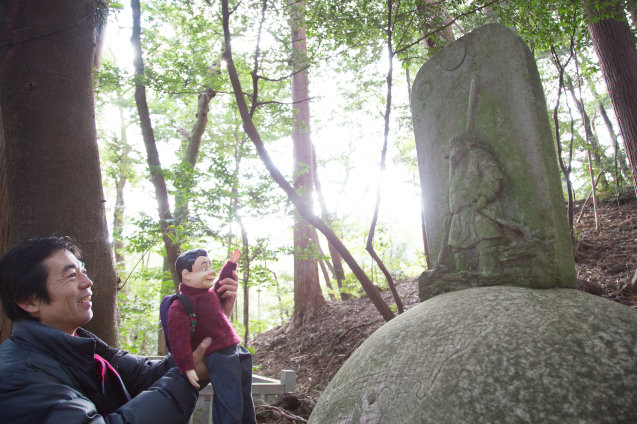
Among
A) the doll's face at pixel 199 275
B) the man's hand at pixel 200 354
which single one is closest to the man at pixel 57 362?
the man's hand at pixel 200 354

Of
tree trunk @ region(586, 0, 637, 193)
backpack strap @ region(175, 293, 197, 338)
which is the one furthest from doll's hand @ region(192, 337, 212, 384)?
tree trunk @ region(586, 0, 637, 193)

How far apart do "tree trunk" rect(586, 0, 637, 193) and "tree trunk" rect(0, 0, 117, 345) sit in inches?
267

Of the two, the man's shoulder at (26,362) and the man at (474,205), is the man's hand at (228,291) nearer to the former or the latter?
the man's shoulder at (26,362)

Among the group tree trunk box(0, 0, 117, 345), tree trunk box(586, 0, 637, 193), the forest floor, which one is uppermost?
tree trunk box(586, 0, 637, 193)

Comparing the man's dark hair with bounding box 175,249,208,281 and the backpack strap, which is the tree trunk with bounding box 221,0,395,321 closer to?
the man's dark hair with bounding box 175,249,208,281

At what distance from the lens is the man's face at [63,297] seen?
141 centimetres

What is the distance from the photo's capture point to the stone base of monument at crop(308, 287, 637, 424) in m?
1.59

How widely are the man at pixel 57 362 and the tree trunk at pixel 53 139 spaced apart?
89 cm

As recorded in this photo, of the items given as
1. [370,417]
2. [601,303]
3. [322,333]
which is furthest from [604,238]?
[370,417]

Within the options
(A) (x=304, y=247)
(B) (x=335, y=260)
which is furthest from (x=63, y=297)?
(B) (x=335, y=260)

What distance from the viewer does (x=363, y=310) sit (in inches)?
292

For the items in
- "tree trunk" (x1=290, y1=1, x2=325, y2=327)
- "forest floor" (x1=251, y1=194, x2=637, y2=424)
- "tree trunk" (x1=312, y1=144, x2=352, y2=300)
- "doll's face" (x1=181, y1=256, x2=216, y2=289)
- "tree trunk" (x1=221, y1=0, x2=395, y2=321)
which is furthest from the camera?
"tree trunk" (x1=290, y1=1, x2=325, y2=327)

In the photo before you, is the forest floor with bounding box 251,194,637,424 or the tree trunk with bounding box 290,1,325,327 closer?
the forest floor with bounding box 251,194,637,424

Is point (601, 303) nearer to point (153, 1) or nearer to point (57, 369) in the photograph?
point (57, 369)
